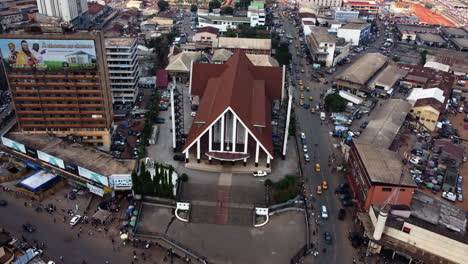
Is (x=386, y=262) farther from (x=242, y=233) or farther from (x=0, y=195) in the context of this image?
(x=0, y=195)

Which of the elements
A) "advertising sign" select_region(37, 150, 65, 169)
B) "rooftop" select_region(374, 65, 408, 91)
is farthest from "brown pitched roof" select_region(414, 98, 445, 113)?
"advertising sign" select_region(37, 150, 65, 169)

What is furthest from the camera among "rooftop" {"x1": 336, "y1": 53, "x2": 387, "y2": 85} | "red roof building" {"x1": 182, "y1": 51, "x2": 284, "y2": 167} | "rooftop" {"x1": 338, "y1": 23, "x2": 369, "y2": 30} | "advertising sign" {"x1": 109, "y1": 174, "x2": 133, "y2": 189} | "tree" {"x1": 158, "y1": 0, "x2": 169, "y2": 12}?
"tree" {"x1": 158, "y1": 0, "x2": 169, "y2": 12}

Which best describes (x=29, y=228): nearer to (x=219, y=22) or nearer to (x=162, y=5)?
(x=219, y=22)

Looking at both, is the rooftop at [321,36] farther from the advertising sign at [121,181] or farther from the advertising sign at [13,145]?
the advertising sign at [13,145]

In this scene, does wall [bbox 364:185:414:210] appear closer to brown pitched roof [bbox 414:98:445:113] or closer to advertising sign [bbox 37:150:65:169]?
brown pitched roof [bbox 414:98:445:113]

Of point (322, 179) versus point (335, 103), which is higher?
point (335, 103)

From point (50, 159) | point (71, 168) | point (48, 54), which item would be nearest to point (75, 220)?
point (71, 168)

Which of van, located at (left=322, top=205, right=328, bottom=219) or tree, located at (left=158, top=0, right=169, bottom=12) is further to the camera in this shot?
tree, located at (left=158, top=0, right=169, bottom=12)
